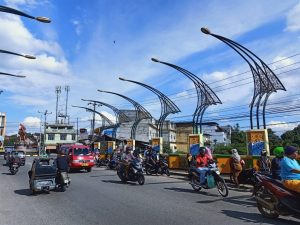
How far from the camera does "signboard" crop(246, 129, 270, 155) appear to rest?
689 inches

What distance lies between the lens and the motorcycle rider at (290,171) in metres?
7.40

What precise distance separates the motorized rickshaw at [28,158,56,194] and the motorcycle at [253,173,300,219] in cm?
762

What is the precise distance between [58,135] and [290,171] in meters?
95.3

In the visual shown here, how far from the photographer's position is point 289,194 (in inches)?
294

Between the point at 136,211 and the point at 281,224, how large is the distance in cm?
349

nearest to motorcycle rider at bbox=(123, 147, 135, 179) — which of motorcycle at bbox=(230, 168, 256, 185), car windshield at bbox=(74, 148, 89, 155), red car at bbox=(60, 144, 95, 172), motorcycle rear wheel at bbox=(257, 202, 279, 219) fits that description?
motorcycle at bbox=(230, 168, 256, 185)

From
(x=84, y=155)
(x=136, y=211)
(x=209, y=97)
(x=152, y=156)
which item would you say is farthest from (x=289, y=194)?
(x=84, y=155)

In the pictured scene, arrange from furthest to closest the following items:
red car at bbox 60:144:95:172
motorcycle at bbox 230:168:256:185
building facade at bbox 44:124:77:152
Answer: building facade at bbox 44:124:77:152 → red car at bbox 60:144:95:172 → motorcycle at bbox 230:168:256:185

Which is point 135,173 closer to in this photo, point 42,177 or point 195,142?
point 42,177

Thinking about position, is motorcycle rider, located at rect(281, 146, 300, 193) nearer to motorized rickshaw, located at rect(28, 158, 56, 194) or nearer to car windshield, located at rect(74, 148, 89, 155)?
motorized rickshaw, located at rect(28, 158, 56, 194)

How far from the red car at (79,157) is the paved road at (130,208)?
36.5ft

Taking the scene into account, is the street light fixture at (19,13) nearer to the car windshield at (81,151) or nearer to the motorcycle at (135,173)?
the motorcycle at (135,173)

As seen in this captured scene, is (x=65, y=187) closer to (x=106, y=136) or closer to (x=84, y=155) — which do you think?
(x=84, y=155)

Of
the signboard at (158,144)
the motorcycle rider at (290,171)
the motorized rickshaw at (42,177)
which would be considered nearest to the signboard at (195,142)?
the signboard at (158,144)
